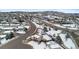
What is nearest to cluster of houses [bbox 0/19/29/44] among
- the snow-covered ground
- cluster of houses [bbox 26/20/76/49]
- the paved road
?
the paved road

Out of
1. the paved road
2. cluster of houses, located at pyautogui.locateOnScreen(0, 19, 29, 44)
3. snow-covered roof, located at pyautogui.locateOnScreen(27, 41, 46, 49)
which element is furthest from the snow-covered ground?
cluster of houses, located at pyautogui.locateOnScreen(0, 19, 29, 44)

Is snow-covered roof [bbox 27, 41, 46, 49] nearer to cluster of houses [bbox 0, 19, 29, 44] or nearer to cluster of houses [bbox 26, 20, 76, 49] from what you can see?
cluster of houses [bbox 26, 20, 76, 49]

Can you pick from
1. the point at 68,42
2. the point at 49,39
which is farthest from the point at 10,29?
the point at 68,42

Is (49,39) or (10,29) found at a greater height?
(10,29)

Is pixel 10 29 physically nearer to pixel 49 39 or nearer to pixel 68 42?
pixel 49 39

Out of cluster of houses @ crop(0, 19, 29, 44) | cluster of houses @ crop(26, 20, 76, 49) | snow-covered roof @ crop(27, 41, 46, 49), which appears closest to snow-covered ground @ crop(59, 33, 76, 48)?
cluster of houses @ crop(26, 20, 76, 49)

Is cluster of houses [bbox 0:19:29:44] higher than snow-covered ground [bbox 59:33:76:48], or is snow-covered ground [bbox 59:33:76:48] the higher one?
cluster of houses [bbox 0:19:29:44]

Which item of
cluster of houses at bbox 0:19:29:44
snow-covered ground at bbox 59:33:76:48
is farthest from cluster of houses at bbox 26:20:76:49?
cluster of houses at bbox 0:19:29:44

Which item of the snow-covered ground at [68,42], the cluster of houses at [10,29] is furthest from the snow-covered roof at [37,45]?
the snow-covered ground at [68,42]

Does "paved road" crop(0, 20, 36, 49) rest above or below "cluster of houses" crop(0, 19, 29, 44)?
below

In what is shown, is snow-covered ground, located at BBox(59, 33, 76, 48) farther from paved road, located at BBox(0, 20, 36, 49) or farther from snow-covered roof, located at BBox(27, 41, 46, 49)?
paved road, located at BBox(0, 20, 36, 49)

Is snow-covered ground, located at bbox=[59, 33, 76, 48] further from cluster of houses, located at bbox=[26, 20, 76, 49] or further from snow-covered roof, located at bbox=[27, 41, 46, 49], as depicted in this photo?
snow-covered roof, located at bbox=[27, 41, 46, 49]
